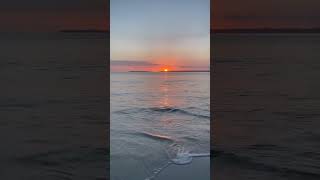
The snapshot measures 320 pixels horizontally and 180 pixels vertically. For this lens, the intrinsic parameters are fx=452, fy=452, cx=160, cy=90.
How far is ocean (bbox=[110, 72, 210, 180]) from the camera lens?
8.86 ft

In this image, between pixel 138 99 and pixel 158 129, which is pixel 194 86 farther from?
pixel 158 129

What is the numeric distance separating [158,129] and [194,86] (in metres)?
1.64

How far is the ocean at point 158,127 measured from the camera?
106 inches

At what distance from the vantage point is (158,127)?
379cm
